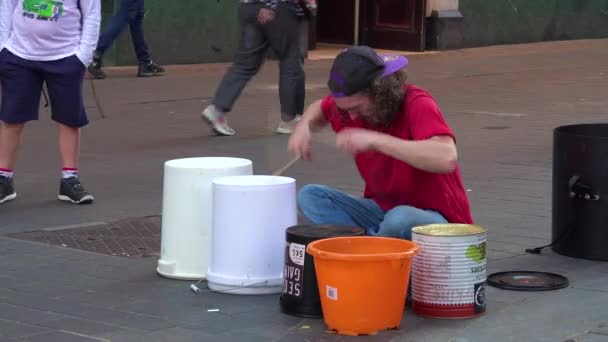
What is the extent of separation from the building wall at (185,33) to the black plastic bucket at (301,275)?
9.77 meters

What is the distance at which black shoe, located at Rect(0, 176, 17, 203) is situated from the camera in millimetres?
7418

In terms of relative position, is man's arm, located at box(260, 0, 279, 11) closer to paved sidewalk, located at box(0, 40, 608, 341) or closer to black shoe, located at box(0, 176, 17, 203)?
paved sidewalk, located at box(0, 40, 608, 341)

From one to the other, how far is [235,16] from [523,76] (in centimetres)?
379

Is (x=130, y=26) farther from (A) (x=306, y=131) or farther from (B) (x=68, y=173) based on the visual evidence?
(A) (x=306, y=131)

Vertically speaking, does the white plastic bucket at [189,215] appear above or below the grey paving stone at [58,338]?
above

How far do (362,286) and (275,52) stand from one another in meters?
5.51

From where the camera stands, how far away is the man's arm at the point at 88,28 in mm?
7324

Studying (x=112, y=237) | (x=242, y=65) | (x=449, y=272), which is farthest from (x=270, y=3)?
(x=449, y=272)

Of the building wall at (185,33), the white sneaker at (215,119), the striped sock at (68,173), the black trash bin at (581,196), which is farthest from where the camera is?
the building wall at (185,33)

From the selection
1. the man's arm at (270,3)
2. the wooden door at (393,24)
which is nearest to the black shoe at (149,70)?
the man's arm at (270,3)

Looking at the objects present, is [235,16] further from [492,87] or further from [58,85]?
[58,85]

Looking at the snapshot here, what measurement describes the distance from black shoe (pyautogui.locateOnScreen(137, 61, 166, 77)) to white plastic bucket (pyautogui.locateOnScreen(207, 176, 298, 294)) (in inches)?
350

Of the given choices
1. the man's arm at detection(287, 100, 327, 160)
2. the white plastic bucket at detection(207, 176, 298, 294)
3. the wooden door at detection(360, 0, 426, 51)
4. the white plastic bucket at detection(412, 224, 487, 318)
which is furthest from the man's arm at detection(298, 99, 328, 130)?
the wooden door at detection(360, 0, 426, 51)

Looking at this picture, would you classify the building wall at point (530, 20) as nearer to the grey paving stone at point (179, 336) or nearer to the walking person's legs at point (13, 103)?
the walking person's legs at point (13, 103)
